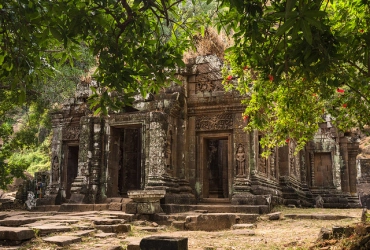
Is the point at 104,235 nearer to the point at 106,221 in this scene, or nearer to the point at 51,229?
the point at 51,229

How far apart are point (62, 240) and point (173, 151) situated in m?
6.74

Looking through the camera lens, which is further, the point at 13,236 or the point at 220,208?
the point at 220,208

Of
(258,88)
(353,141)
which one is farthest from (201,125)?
(353,141)

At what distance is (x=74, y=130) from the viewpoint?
15.0 m

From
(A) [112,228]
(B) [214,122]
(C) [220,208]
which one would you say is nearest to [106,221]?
(A) [112,228]

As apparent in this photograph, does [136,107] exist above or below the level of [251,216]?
above

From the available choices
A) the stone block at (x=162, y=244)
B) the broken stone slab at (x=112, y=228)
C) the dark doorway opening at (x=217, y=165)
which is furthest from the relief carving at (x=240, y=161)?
the stone block at (x=162, y=244)

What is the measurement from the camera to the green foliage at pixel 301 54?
3.42 metres

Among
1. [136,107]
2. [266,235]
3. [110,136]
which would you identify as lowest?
[266,235]

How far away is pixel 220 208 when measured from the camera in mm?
11305

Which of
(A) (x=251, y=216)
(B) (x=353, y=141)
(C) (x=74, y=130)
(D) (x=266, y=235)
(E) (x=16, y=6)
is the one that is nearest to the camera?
(E) (x=16, y=6)

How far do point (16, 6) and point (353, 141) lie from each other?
1966 centimetres

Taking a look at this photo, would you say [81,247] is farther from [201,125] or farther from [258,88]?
[201,125]

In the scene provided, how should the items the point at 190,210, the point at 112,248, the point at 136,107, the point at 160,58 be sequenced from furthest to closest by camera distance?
the point at 136,107, the point at 190,210, the point at 112,248, the point at 160,58
